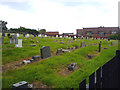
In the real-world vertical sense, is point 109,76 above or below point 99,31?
below

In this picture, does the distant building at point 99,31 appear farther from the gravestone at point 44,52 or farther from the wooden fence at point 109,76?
the wooden fence at point 109,76

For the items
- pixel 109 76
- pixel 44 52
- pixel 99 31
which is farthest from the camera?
pixel 99 31

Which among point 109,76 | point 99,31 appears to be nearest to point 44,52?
point 109,76

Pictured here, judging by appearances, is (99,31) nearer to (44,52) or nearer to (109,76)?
(44,52)

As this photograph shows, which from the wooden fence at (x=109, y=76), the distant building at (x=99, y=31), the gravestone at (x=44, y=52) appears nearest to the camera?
the wooden fence at (x=109, y=76)

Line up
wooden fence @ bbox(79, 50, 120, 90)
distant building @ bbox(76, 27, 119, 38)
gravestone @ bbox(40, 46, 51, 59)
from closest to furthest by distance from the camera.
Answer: wooden fence @ bbox(79, 50, 120, 90) → gravestone @ bbox(40, 46, 51, 59) → distant building @ bbox(76, 27, 119, 38)

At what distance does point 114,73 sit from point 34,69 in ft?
14.2

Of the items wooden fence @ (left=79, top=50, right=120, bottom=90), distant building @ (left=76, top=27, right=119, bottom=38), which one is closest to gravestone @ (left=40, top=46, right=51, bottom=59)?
wooden fence @ (left=79, top=50, right=120, bottom=90)

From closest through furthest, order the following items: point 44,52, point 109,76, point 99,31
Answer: point 109,76 → point 44,52 → point 99,31

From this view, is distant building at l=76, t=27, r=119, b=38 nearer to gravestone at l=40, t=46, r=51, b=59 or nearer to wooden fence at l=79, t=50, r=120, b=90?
gravestone at l=40, t=46, r=51, b=59

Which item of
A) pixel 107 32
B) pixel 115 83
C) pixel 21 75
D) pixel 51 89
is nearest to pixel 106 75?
pixel 115 83

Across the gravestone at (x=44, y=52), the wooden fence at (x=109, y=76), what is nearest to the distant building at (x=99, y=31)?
the gravestone at (x=44, y=52)

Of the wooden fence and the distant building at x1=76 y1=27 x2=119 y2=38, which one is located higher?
the distant building at x1=76 y1=27 x2=119 y2=38

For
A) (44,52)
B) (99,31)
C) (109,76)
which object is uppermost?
(99,31)
